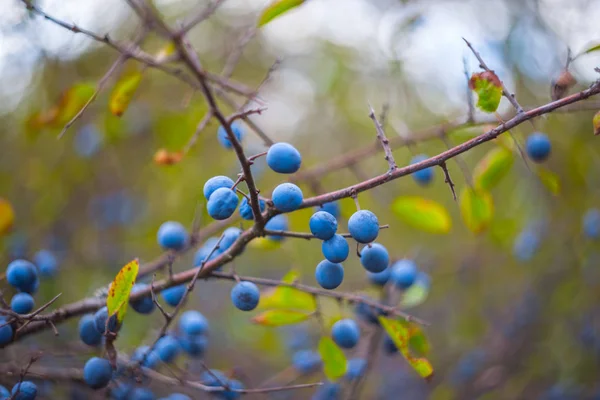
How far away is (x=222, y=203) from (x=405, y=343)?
78cm

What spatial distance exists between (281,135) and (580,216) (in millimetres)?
3424

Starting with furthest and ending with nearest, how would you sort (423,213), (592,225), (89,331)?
(592,225), (423,213), (89,331)

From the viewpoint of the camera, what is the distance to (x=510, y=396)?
3.03 m

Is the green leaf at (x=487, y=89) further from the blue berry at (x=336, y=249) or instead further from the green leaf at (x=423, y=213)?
the green leaf at (x=423, y=213)

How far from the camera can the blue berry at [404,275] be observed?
1901mm

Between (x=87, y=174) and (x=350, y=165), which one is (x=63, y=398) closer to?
(x=87, y=174)

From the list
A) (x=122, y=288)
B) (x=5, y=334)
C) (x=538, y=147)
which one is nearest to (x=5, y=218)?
(x=5, y=334)

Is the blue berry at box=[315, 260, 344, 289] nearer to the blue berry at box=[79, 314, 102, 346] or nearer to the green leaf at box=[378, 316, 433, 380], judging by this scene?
the green leaf at box=[378, 316, 433, 380]

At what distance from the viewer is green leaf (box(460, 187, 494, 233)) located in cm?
192

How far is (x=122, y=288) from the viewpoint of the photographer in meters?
1.25

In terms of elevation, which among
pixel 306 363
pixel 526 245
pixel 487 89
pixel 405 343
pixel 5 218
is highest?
pixel 5 218

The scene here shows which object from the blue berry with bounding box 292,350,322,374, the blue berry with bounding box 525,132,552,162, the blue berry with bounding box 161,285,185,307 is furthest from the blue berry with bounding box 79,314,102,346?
the blue berry with bounding box 525,132,552,162

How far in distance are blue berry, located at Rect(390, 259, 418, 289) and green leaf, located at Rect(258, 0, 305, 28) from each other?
107cm

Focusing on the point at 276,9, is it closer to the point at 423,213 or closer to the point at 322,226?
the point at 322,226
